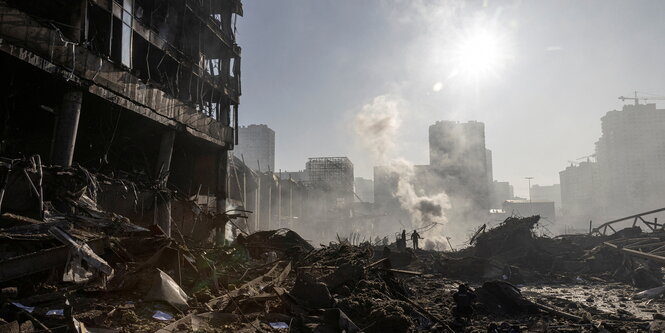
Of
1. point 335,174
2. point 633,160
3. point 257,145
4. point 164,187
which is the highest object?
point 257,145

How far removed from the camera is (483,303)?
8914 mm

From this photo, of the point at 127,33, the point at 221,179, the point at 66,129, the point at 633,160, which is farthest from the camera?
the point at 633,160

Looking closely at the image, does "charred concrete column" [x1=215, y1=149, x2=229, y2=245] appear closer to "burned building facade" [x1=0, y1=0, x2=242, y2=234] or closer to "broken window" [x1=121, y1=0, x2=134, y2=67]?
"burned building facade" [x1=0, y1=0, x2=242, y2=234]

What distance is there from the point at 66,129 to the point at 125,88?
9.82ft

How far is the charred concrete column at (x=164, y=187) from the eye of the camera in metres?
15.0

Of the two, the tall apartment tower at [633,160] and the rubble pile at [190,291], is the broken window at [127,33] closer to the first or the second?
the rubble pile at [190,291]

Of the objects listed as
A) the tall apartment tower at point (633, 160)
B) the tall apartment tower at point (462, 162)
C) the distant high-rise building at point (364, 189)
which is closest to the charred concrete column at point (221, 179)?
the tall apartment tower at point (462, 162)

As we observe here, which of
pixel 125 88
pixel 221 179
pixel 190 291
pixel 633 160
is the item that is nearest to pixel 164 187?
pixel 125 88

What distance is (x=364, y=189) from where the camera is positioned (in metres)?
178

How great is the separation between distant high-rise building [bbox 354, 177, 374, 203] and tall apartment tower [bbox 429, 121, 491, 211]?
82.3 metres

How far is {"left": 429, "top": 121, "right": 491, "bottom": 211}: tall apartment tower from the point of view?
7681cm

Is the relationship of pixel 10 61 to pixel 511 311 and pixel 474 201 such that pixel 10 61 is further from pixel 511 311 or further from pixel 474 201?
pixel 474 201

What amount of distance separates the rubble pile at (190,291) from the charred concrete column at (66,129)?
147 centimetres

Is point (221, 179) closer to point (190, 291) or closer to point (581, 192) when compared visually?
point (190, 291)
